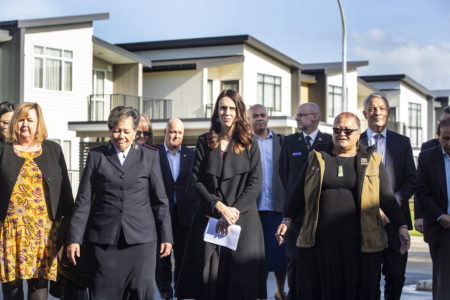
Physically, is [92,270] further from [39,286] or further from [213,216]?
[213,216]

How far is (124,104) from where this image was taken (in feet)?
113

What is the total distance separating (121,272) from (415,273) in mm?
6949

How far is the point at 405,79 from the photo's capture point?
52.7 metres

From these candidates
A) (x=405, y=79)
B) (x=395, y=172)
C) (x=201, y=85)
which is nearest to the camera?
(x=395, y=172)

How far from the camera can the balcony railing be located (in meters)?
34.8

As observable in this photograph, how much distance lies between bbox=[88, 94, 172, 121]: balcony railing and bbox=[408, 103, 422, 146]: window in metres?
24.4

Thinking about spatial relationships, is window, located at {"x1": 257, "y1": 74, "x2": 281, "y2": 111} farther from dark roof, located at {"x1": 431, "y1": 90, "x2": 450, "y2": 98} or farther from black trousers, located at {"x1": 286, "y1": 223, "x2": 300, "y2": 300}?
black trousers, located at {"x1": 286, "y1": 223, "x2": 300, "y2": 300}

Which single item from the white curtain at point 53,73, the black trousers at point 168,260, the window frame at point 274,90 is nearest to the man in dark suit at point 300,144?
the black trousers at point 168,260

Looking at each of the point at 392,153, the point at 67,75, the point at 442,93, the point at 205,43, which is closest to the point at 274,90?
the point at 205,43

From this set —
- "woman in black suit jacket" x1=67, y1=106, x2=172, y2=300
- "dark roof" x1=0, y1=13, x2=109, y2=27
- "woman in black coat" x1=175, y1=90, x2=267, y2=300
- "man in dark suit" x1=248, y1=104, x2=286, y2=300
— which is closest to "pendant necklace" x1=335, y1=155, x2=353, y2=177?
"woman in black coat" x1=175, y1=90, x2=267, y2=300

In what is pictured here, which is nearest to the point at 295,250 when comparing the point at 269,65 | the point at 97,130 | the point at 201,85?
the point at 97,130

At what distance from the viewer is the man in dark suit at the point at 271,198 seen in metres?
9.14

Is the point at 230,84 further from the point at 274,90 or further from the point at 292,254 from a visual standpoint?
the point at 292,254

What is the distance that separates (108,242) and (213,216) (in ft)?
3.65
